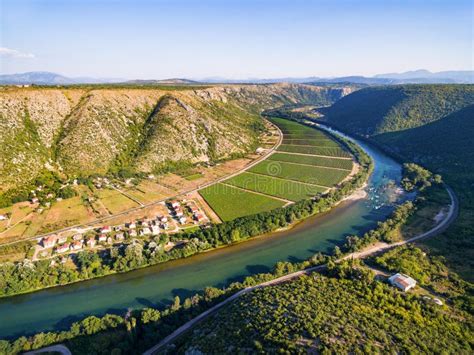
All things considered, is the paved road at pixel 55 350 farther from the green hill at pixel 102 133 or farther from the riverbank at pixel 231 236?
the green hill at pixel 102 133

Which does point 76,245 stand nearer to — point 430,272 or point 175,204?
point 175,204

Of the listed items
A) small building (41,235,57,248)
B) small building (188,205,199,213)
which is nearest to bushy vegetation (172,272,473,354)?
small building (188,205,199,213)

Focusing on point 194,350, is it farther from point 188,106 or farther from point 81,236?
point 188,106

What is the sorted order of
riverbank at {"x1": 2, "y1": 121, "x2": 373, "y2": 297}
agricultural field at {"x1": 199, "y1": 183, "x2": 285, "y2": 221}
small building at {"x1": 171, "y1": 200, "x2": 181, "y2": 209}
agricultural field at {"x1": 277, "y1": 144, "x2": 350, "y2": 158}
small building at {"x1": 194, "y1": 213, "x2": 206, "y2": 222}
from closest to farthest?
riverbank at {"x1": 2, "y1": 121, "x2": 373, "y2": 297}, small building at {"x1": 194, "y1": 213, "x2": 206, "y2": 222}, agricultural field at {"x1": 199, "y1": 183, "x2": 285, "y2": 221}, small building at {"x1": 171, "y1": 200, "x2": 181, "y2": 209}, agricultural field at {"x1": 277, "y1": 144, "x2": 350, "y2": 158}

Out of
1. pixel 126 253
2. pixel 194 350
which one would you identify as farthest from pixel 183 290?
Result: pixel 194 350

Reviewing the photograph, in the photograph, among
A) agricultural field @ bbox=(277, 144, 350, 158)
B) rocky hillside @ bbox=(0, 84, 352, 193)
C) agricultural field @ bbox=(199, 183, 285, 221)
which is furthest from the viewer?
Result: agricultural field @ bbox=(277, 144, 350, 158)

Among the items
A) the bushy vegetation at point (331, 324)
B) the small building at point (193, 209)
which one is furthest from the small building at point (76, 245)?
the bushy vegetation at point (331, 324)

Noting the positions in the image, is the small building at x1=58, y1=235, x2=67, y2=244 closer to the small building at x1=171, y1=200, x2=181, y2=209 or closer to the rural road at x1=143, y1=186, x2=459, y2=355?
the small building at x1=171, y1=200, x2=181, y2=209
